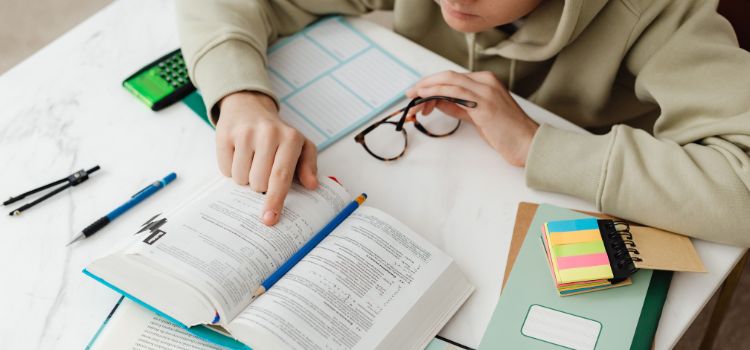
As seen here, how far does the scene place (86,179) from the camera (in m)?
0.90

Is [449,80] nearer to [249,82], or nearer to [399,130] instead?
[399,130]

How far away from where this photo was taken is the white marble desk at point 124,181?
2.55 ft

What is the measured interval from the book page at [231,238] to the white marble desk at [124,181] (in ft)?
0.27

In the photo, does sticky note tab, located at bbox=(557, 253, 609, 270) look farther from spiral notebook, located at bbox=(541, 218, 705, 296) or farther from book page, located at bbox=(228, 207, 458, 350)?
book page, located at bbox=(228, 207, 458, 350)

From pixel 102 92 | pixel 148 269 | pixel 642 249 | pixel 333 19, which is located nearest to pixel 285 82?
pixel 333 19

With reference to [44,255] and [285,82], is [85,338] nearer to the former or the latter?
[44,255]

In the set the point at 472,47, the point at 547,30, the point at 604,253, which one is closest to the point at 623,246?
the point at 604,253

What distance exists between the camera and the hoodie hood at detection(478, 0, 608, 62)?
94cm

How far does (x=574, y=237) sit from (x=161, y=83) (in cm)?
64

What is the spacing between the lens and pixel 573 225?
817mm

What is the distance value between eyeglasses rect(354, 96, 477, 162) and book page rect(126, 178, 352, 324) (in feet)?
0.40

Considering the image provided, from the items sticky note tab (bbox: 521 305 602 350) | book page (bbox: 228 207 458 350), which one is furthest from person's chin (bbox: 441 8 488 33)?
sticky note tab (bbox: 521 305 602 350)

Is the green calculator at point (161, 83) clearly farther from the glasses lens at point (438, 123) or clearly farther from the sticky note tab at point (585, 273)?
the sticky note tab at point (585, 273)

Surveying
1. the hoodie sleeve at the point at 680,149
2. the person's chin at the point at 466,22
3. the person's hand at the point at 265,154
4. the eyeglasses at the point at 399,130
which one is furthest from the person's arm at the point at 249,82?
the hoodie sleeve at the point at 680,149
